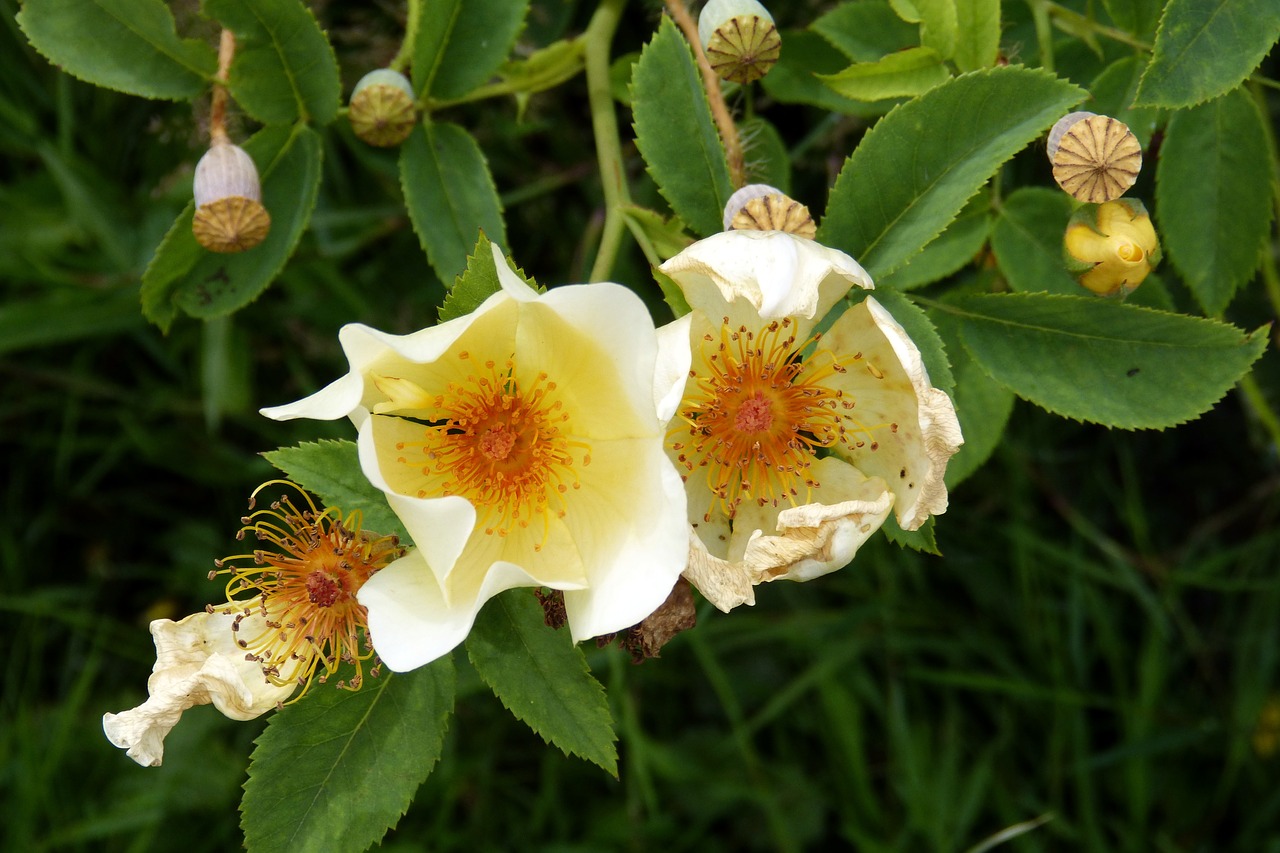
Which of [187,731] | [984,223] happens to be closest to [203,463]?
[187,731]

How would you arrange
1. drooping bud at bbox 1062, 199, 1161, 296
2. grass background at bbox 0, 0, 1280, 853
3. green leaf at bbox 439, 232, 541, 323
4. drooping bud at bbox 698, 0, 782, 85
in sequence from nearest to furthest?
green leaf at bbox 439, 232, 541, 323
drooping bud at bbox 1062, 199, 1161, 296
drooping bud at bbox 698, 0, 782, 85
grass background at bbox 0, 0, 1280, 853

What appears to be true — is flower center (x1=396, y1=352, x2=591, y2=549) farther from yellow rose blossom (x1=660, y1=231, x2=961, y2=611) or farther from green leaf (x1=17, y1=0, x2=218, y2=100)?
green leaf (x1=17, y1=0, x2=218, y2=100)

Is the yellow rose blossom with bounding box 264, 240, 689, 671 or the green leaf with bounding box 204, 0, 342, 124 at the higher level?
the green leaf with bounding box 204, 0, 342, 124

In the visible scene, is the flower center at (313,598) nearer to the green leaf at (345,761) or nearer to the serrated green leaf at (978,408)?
the green leaf at (345,761)

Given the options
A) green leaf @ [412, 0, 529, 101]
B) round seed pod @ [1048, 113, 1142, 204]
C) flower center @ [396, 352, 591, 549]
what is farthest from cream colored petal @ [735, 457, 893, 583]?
green leaf @ [412, 0, 529, 101]

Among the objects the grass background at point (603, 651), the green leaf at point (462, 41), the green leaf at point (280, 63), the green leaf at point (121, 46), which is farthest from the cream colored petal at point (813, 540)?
the grass background at point (603, 651)

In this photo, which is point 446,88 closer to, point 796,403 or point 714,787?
point 796,403
